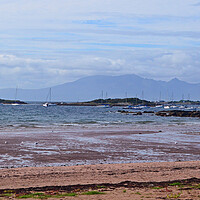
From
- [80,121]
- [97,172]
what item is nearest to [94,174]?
[97,172]

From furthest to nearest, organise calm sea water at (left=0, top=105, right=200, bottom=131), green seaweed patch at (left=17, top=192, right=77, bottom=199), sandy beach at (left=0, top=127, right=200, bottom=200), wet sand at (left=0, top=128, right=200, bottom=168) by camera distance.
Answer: calm sea water at (left=0, top=105, right=200, bottom=131)
wet sand at (left=0, top=128, right=200, bottom=168)
sandy beach at (left=0, top=127, right=200, bottom=200)
green seaweed patch at (left=17, top=192, right=77, bottom=199)

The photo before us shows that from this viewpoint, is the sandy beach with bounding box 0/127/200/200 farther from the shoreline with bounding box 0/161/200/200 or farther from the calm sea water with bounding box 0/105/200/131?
the calm sea water with bounding box 0/105/200/131

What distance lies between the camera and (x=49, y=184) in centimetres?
1330

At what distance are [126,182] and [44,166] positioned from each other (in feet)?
16.8

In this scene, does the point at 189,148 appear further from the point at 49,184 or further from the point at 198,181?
the point at 49,184

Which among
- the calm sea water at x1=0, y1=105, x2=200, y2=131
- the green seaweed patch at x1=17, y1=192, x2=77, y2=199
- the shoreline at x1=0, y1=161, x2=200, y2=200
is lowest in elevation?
the green seaweed patch at x1=17, y1=192, x2=77, y2=199

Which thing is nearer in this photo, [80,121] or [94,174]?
[94,174]

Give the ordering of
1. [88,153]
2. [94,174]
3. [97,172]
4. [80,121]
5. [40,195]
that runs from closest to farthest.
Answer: [40,195] < [94,174] < [97,172] < [88,153] < [80,121]

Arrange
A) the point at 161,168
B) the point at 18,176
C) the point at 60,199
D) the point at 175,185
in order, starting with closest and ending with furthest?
the point at 60,199 < the point at 175,185 < the point at 18,176 < the point at 161,168

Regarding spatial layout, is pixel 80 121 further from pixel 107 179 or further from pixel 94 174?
pixel 107 179

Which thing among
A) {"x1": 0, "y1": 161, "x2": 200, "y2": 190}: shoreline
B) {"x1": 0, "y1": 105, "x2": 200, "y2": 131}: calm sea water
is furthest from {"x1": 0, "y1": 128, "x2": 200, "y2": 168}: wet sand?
{"x1": 0, "y1": 105, "x2": 200, "y2": 131}: calm sea water

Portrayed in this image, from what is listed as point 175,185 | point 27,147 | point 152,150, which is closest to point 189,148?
point 152,150

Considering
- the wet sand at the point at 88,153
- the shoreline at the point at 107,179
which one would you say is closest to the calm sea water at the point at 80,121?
the wet sand at the point at 88,153

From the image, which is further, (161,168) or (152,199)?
(161,168)
